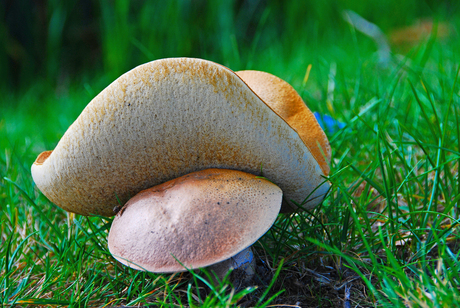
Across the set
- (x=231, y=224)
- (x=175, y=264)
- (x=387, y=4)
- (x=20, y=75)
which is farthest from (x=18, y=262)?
(x=387, y=4)

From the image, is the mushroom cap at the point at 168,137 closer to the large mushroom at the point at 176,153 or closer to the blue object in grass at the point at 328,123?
the large mushroom at the point at 176,153

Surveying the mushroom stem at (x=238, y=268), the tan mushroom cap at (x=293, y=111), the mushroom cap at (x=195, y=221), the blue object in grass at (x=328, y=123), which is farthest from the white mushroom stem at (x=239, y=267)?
the blue object in grass at (x=328, y=123)

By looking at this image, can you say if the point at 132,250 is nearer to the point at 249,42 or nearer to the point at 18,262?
the point at 18,262

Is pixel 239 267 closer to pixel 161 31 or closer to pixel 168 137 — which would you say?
pixel 168 137

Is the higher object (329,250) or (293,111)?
(293,111)

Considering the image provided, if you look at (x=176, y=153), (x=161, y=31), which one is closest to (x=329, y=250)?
(x=176, y=153)

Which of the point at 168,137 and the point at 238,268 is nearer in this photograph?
the point at 168,137
